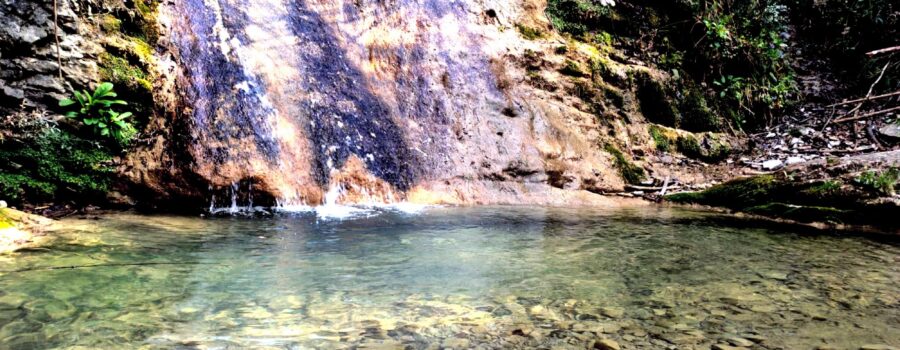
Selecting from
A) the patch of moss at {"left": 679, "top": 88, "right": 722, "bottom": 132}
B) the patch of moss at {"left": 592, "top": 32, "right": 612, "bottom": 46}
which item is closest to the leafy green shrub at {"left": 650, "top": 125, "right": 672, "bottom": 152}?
the patch of moss at {"left": 679, "top": 88, "right": 722, "bottom": 132}

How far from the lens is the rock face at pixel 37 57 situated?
534 cm

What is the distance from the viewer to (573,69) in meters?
9.05

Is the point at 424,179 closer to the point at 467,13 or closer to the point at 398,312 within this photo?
the point at 467,13

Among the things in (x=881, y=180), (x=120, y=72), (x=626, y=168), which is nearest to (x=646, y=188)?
(x=626, y=168)

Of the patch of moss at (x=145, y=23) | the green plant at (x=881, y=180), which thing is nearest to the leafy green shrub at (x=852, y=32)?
the green plant at (x=881, y=180)

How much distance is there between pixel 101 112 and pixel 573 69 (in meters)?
6.61

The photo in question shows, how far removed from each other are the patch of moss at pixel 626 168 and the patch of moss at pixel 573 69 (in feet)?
4.35

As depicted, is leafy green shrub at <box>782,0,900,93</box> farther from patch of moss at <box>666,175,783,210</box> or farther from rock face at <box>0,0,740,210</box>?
patch of moss at <box>666,175,783,210</box>

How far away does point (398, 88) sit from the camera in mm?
7875

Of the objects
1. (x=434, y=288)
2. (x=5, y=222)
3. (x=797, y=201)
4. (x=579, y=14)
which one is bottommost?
(x=434, y=288)

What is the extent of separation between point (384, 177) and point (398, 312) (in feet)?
13.6

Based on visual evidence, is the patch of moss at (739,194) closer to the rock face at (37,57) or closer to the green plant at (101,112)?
the green plant at (101,112)

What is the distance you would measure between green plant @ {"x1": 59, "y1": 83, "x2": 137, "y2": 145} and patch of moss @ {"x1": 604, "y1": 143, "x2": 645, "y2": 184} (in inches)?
252

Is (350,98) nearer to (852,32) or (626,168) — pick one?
(626,168)
